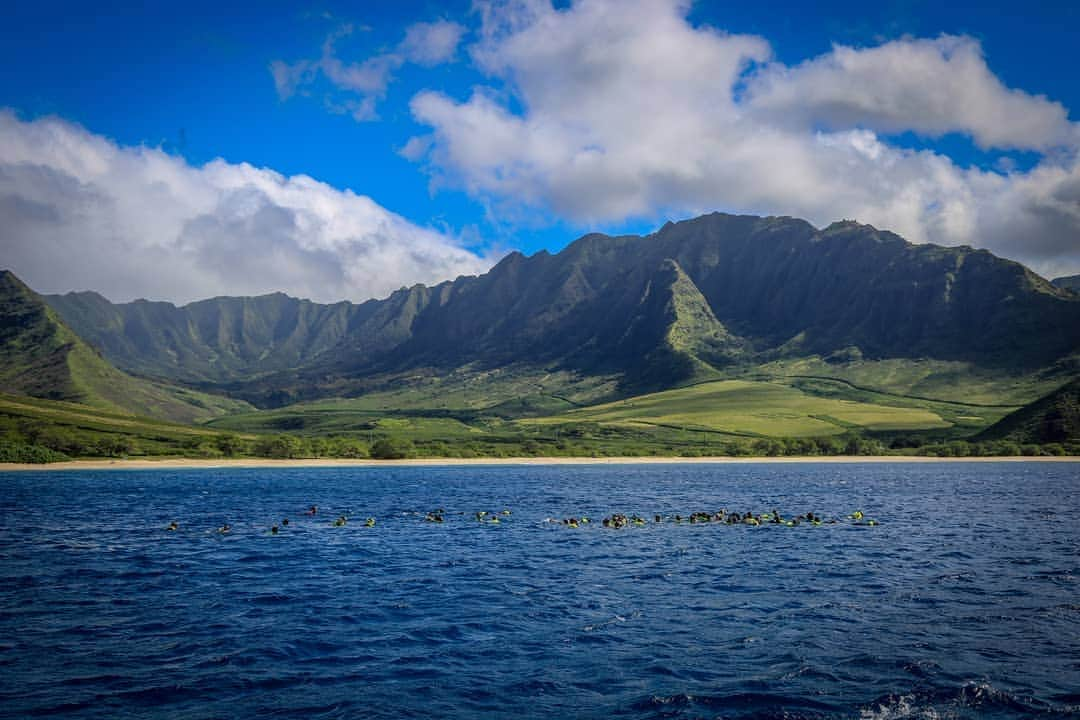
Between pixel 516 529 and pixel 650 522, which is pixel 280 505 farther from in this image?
pixel 650 522

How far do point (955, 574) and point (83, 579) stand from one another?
65.1 m

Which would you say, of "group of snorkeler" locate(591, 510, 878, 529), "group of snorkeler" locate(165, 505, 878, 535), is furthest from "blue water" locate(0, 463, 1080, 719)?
"group of snorkeler" locate(591, 510, 878, 529)

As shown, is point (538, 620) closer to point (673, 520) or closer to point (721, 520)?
point (673, 520)

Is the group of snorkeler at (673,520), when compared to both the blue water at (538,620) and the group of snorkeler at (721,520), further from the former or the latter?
the blue water at (538,620)

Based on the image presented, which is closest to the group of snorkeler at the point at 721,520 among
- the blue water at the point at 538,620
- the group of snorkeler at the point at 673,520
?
the group of snorkeler at the point at 673,520

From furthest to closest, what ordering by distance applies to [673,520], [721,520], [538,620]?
[673,520], [721,520], [538,620]

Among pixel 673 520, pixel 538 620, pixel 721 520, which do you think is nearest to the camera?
pixel 538 620

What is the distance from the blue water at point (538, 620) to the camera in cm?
3117

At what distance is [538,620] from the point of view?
44.6 meters

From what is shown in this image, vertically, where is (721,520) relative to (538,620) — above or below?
below

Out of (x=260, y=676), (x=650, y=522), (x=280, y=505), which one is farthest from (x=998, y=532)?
(x=280, y=505)

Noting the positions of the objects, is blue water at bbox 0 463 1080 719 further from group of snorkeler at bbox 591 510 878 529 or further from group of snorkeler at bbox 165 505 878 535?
group of snorkeler at bbox 591 510 878 529

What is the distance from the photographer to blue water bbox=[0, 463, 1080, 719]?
1227 inches

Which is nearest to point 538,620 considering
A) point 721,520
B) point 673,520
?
point 673,520
